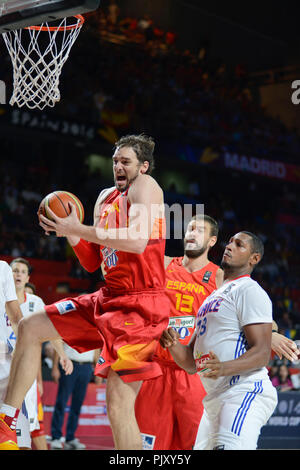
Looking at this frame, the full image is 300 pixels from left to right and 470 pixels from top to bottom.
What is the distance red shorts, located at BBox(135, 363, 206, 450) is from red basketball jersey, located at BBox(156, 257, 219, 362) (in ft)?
0.66

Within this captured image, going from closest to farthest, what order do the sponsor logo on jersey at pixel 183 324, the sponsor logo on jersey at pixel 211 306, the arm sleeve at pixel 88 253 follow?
the sponsor logo on jersey at pixel 211 306, the arm sleeve at pixel 88 253, the sponsor logo on jersey at pixel 183 324

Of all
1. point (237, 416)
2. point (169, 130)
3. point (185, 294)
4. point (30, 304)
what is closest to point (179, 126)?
point (169, 130)

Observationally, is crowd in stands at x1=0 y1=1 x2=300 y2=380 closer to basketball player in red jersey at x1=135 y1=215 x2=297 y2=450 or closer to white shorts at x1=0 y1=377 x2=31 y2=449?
white shorts at x1=0 y1=377 x2=31 y2=449

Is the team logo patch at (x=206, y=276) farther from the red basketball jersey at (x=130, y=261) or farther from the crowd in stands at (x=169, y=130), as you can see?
the crowd in stands at (x=169, y=130)

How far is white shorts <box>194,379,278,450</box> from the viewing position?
3842mm

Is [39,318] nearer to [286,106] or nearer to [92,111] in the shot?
[92,111]

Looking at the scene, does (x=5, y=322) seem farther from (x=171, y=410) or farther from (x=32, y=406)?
(x=171, y=410)

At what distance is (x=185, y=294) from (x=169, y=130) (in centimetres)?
1218

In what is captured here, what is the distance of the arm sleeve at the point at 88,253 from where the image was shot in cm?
446

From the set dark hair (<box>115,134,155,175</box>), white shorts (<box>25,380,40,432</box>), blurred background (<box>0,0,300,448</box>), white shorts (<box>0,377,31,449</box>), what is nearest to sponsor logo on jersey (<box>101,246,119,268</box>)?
dark hair (<box>115,134,155,175</box>)

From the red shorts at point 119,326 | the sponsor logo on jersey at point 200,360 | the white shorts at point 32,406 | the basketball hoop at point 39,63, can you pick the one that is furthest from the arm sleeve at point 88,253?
the white shorts at point 32,406

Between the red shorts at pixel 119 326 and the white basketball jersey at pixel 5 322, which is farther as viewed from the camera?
the white basketball jersey at pixel 5 322

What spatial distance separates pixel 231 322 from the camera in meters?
4.13

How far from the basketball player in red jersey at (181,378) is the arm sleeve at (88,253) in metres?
0.97
